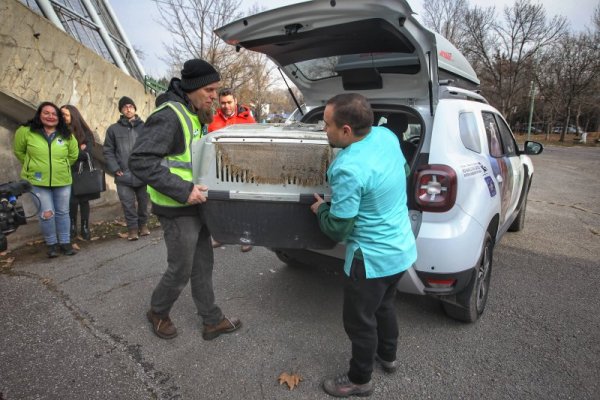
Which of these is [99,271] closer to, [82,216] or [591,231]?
[82,216]

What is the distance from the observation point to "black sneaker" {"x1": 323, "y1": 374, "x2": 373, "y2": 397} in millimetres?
2195

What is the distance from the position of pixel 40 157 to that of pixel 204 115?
110 inches

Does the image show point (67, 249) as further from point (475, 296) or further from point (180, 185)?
point (475, 296)

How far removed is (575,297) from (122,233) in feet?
17.5

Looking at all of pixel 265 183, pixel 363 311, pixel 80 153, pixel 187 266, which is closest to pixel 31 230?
pixel 80 153

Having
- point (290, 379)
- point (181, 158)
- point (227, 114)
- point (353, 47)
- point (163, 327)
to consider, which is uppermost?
point (353, 47)

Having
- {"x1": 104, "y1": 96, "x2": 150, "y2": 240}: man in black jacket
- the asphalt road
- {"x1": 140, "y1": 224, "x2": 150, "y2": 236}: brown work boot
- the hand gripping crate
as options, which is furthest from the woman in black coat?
the hand gripping crate

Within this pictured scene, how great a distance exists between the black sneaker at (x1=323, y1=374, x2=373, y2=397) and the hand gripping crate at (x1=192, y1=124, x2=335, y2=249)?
2.62 ft

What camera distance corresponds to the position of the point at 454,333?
2855mm

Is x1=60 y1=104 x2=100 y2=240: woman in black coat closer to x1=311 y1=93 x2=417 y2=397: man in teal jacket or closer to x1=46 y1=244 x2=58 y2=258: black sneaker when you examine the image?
x1=46 y1=244 x2=58 y2=258: black sneaker

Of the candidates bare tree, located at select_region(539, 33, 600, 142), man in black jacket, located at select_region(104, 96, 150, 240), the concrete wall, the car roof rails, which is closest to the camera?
the car roof rails

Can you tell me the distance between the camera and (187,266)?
2520 millimetres

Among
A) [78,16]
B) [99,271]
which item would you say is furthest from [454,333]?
[78,16]

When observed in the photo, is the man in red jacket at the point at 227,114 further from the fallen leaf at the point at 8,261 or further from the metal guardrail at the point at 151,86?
the metal guardrail at the point at 151,86
